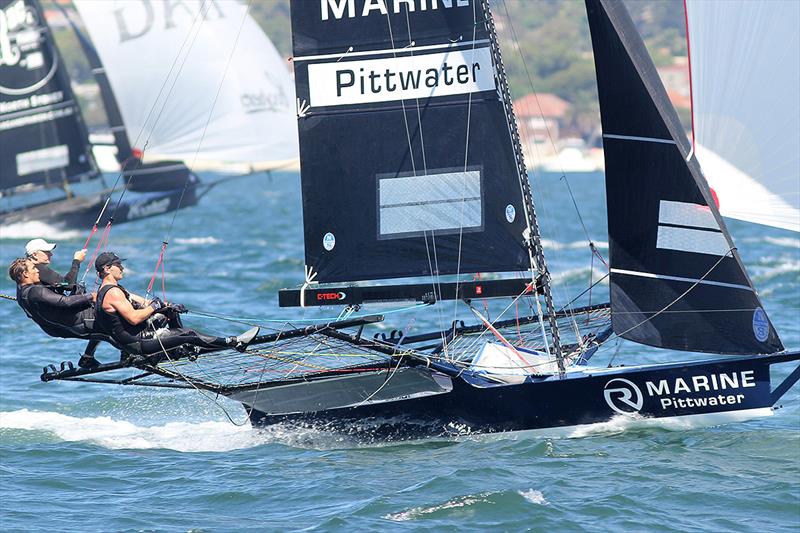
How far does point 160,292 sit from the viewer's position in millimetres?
18469

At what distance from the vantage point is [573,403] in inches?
395

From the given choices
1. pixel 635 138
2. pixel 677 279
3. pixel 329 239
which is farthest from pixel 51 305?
pixel 677 279

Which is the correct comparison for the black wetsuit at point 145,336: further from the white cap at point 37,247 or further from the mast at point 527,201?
the mast at point 527,201

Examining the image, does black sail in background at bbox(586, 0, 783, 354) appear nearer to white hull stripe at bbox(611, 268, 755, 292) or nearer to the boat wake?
white hull stripe at bbox(611, 268, 755, 292)

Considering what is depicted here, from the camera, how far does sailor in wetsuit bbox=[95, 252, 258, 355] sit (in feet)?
31.5

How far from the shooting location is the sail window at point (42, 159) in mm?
27562

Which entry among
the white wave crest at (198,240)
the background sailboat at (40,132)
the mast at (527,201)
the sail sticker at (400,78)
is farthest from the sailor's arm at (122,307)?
the white wave crest at (198,240)

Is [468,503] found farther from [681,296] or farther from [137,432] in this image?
[137,432]

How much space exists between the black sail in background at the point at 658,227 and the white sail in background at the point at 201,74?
56.4 ft

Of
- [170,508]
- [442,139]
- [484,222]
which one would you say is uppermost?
[442,139]

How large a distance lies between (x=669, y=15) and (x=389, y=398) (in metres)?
113

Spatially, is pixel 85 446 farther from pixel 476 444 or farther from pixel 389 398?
pixel 476 444

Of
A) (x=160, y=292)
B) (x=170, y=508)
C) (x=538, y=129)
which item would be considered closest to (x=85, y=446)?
(x=170, y=508)

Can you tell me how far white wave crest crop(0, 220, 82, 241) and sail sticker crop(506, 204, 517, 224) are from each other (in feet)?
64.0
